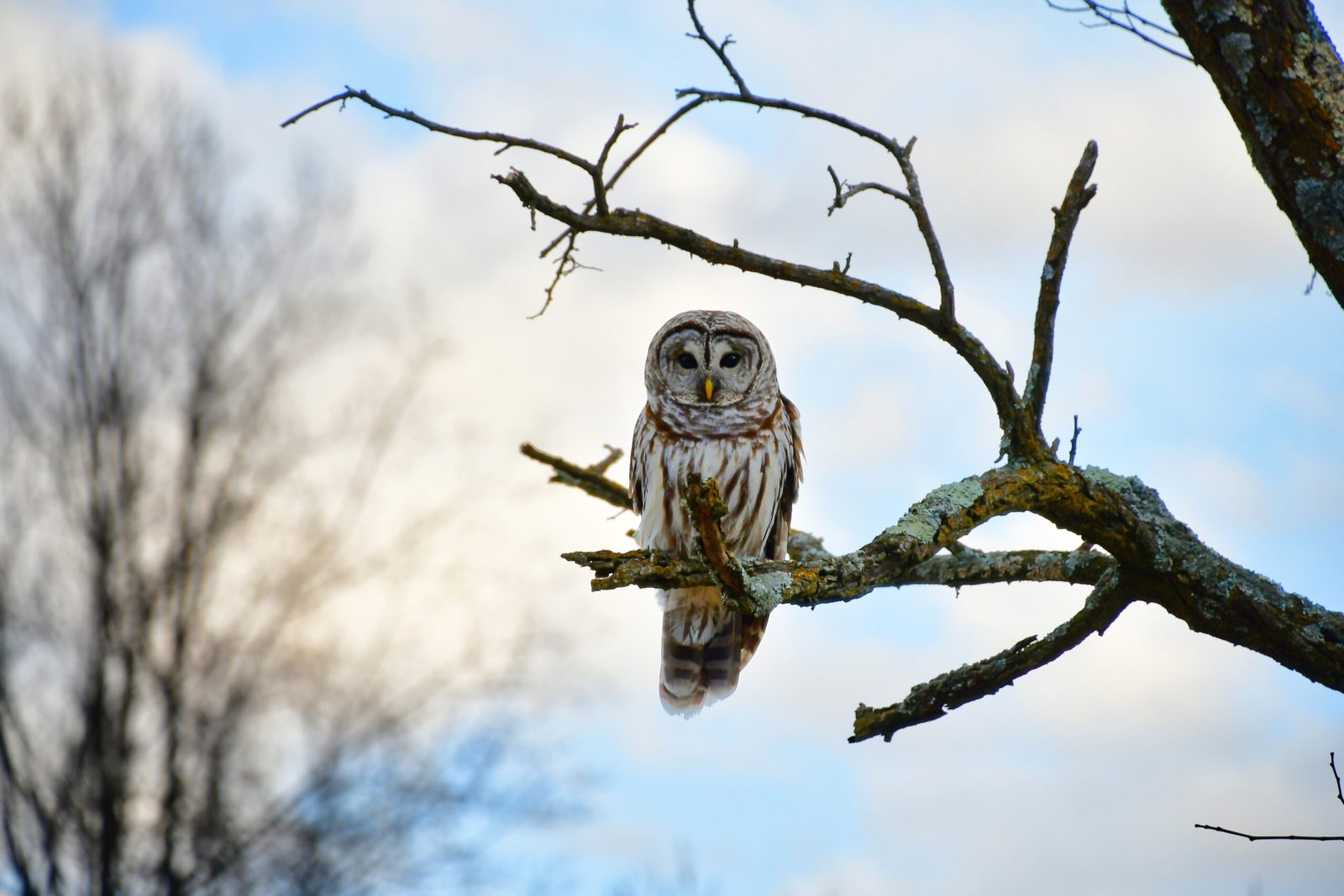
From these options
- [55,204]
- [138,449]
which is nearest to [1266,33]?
[138,449]

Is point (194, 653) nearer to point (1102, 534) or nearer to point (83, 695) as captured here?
point (83, 695)

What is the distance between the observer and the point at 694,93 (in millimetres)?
3430

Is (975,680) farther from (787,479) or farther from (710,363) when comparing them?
(710,363)

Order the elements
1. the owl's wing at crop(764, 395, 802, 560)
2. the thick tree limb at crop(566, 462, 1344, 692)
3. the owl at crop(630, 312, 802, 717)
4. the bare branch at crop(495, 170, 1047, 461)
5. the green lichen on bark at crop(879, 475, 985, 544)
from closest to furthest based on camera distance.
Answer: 1. the green lichen on bark at crop(879, 475, 985, 544)
2. the thick tree limb at crop(566, 462, 1344, 692)
3. the bare branch at crop(495, 170, 1047, 461)
4. the owl at crop(630, 312, 802, 717)
5. the owl's wing at crop(764, 395, 802, 560)

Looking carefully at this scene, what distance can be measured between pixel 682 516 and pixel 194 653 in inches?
276

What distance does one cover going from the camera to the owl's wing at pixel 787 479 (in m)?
5.02

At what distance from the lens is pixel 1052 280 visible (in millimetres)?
3348

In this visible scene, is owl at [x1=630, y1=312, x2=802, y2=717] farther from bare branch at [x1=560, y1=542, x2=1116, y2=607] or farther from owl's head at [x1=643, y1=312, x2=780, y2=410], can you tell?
bare branch at [x1=560, y1=542, x2=1116, y2=607]

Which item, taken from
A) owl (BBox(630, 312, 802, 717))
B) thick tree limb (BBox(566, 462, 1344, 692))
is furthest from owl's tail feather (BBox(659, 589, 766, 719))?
thick tree limb (BBox(566, 462, 1344, 692))

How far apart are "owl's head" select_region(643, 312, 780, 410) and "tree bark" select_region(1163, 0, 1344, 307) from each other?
245 cm

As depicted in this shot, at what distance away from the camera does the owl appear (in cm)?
486

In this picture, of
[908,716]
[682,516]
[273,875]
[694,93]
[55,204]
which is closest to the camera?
[908,716]

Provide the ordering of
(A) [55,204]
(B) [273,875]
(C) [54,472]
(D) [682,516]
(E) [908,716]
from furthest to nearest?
(A) [55,204], (C) [54,472], (B) [273,875], (D) [682,516], (E) [908,716]

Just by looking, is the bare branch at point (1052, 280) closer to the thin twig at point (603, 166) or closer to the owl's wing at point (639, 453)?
the thin twig at point (603, 166)
